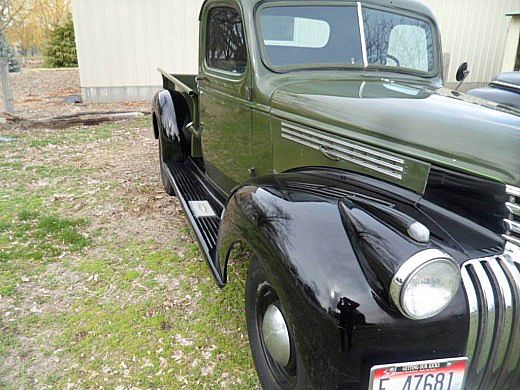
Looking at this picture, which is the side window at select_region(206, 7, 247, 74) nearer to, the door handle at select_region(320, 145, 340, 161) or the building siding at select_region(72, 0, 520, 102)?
the door handle at select_region(320, 145, 340, 161)

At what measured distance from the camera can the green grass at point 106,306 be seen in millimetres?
2309

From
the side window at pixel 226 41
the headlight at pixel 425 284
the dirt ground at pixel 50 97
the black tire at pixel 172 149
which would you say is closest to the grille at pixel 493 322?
the headlight at pixel 425 284

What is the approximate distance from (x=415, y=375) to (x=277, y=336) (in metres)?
0.63

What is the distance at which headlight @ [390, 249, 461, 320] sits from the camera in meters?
1.30

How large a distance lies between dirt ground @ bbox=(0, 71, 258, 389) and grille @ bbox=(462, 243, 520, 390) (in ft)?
4.00

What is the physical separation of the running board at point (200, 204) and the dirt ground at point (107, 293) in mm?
436

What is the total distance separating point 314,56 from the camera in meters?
2.80

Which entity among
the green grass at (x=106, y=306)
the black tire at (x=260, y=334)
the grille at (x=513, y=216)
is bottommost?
the green grass at (x=106, y=306)

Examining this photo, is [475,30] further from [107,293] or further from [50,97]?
[107,293]

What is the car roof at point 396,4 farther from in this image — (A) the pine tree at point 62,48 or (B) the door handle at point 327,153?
(A) the pine tree at point 62,48

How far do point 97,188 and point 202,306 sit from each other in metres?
2.69

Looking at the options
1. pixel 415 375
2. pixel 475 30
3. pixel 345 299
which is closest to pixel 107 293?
pixel 345 299

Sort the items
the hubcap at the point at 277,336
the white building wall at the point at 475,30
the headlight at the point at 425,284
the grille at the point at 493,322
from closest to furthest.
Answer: the headlight at the point at 425,284
the grille at the point at 493,322
the hubcap at the point at 277,336
the white building wall at the point at 475,30

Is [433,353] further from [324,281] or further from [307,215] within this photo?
[307,215]
